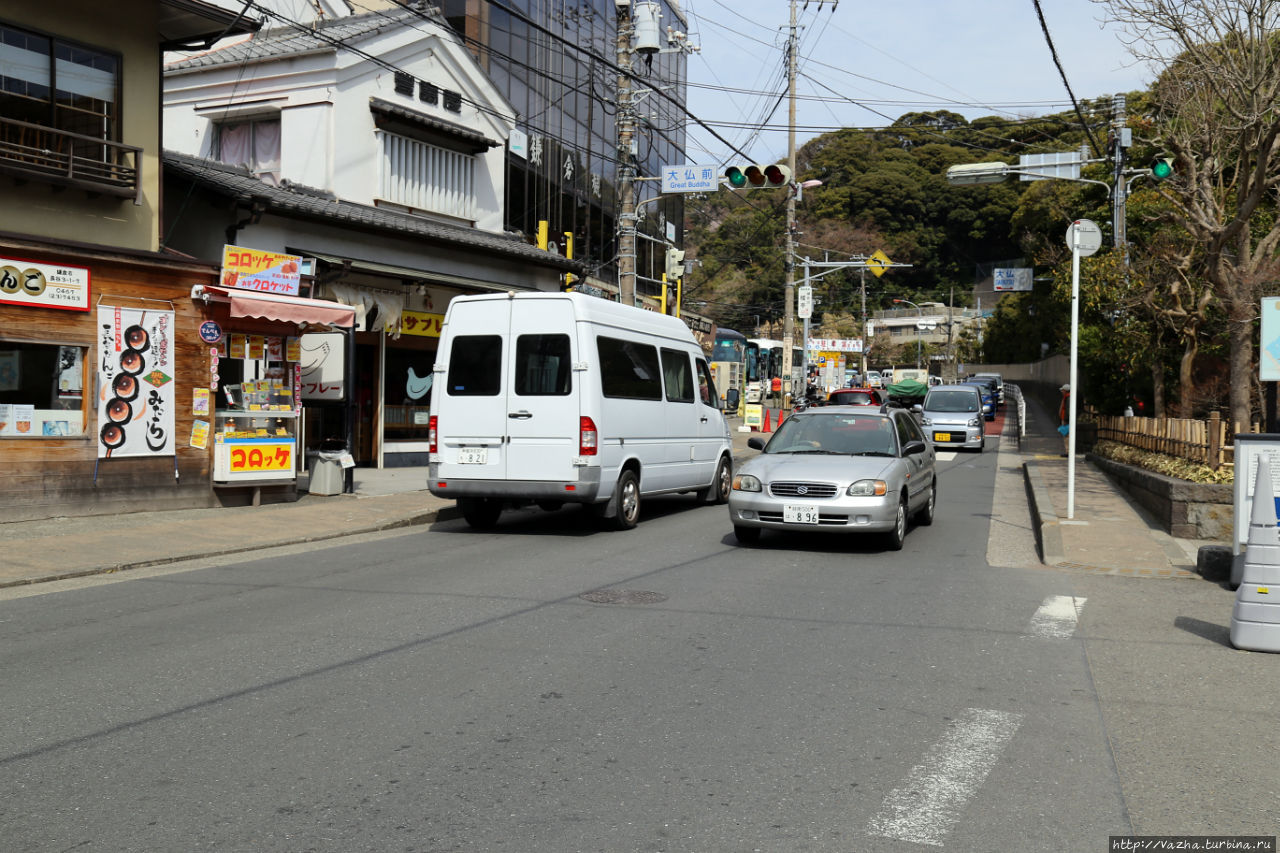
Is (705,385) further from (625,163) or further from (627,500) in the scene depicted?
(625,163)

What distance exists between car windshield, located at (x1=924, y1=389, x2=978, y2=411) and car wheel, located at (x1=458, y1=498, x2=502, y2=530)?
68.5 feet

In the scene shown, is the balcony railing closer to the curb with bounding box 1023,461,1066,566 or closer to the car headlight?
the car headlight

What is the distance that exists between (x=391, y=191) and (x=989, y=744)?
18624 millimetres

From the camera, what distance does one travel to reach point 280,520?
13.3 m

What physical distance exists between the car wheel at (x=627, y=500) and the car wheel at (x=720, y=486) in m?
2.94

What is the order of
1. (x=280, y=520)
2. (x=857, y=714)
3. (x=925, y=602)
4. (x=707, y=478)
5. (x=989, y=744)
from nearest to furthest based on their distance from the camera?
(x=989, y=744) → (x=857, y=714) → (x=925, y=602) → (x=280, y=520) → (x=707, y=478)

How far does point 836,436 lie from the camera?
12.4 m

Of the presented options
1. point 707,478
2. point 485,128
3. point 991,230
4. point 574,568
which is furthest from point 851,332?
point 574,568

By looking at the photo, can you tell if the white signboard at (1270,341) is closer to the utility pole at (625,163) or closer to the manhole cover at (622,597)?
the manhole cover at (622,597)

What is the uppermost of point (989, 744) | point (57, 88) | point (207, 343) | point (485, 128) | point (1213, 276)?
point (485, 128)

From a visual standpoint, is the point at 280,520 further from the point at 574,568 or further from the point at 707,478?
the point at 707,478

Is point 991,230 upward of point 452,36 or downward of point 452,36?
upward

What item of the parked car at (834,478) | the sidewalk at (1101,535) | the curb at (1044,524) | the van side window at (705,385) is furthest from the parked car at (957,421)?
the parked car at (834,478)

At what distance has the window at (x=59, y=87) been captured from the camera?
1313 cm
